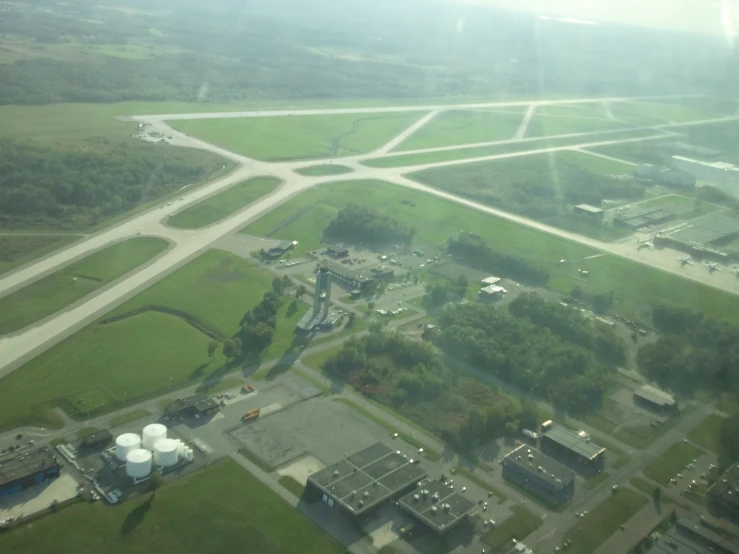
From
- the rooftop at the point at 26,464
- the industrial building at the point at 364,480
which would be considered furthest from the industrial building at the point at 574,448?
the rooftop at the point at 26,464

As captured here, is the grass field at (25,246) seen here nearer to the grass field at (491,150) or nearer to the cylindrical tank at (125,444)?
the cylindrical tank at (125,444)

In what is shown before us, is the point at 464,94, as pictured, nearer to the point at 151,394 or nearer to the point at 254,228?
the point at 254,228

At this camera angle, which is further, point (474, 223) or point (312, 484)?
point (474, 223)

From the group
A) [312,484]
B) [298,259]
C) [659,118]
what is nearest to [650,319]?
[298,259]

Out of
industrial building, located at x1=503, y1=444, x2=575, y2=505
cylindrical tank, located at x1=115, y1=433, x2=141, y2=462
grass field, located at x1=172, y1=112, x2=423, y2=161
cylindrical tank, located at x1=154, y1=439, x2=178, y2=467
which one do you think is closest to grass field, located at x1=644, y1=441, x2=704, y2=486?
industrial building, located at x1=503, y1=444, x2=575, y2=505

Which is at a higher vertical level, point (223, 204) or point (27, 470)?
point (27, 470)

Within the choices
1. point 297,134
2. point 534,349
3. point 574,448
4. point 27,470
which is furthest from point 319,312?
point 297,134

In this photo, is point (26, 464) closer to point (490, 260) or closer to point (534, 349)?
point (534, 349)
